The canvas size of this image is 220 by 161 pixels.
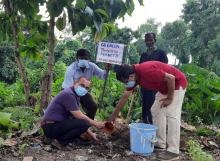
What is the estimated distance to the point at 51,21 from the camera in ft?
19.3

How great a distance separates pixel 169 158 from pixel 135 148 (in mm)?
466

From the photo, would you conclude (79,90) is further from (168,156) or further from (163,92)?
(168,156)

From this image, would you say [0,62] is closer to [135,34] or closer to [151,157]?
[135,34]

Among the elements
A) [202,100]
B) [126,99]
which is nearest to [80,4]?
[126,99]

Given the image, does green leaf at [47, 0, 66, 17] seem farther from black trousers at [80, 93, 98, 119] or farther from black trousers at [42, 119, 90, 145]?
black trousers at [80, 93, 98, 119]

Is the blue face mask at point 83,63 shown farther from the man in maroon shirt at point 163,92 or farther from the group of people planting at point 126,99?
the man in maroon shirt at point 163,92

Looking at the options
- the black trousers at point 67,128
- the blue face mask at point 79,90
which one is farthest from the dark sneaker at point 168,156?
the blue face mask at point 79,90

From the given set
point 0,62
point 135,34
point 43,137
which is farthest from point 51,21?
point 135,34

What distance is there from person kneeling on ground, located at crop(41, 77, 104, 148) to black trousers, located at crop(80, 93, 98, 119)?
1.87 ft

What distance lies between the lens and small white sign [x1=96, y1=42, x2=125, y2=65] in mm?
6113

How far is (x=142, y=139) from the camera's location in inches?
198

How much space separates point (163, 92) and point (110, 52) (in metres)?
1.42

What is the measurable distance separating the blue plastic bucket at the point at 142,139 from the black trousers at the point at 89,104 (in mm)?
897

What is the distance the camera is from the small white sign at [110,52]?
241 inches
